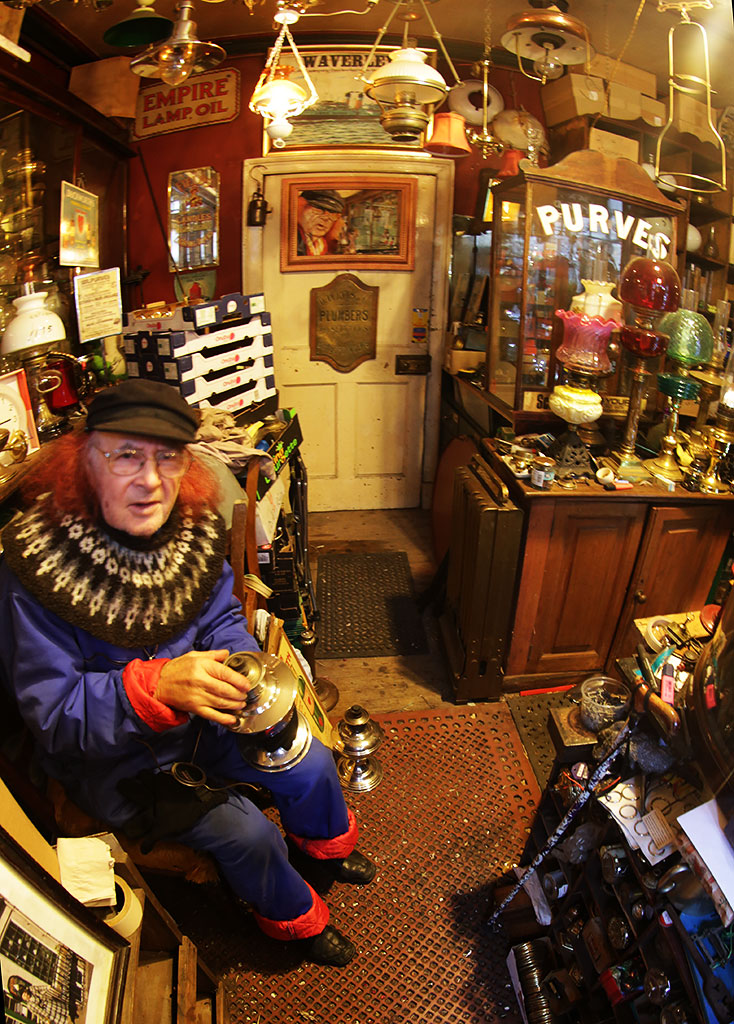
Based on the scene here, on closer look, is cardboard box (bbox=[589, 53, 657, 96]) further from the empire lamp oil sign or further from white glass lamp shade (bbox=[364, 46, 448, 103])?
the empire lamp oil sign

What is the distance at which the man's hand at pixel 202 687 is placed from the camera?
148 cm

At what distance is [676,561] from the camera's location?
2777 millimetres

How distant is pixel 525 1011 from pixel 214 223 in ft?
15.3

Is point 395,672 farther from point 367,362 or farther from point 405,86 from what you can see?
point 405,86

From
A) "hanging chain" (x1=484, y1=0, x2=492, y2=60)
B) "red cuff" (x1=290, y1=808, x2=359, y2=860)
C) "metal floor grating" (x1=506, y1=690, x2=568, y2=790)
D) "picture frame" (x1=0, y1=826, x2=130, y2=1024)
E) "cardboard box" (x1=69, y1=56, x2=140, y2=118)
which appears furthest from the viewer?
"cardboard box" (x1=69, y1=56, x2=140, y2=118)

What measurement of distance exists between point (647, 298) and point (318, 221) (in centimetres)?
259

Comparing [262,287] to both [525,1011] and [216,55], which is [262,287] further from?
[525,1011]

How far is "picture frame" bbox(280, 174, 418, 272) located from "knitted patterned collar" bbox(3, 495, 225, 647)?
3202 mm

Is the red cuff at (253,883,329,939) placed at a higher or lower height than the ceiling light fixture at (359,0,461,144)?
lower

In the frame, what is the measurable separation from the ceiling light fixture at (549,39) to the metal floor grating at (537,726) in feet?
8.65

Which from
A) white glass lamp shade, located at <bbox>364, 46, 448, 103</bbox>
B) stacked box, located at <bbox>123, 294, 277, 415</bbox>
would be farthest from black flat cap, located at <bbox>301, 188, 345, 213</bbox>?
white glass lamp shade, located at <bbox>364, 46, 448, 103</bbox>

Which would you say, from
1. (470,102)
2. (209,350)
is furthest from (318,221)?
(209,350)

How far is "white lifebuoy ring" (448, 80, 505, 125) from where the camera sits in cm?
409

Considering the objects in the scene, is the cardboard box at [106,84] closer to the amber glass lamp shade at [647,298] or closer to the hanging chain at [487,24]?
the hanging chain at [487,24]
